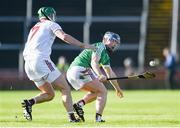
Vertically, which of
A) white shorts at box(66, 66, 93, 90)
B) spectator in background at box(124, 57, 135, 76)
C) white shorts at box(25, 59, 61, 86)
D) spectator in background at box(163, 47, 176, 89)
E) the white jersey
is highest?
the white jersey

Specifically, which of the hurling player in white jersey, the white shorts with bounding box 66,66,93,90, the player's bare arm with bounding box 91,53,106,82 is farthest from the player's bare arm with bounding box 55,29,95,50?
the white shorts with bounding box 66,66,93,90

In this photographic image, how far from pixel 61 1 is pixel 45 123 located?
30.6 meters

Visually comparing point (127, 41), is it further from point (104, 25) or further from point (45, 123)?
point (45, 123)

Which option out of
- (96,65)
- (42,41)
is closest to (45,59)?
(42,41)

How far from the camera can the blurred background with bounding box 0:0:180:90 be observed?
47438mm

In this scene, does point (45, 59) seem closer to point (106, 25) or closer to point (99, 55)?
point (99, 55)

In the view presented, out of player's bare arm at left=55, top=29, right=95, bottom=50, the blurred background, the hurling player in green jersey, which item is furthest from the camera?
the blurred background

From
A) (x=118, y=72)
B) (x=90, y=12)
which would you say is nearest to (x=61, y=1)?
(x=90, y=12)

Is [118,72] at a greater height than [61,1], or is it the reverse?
[61,1]

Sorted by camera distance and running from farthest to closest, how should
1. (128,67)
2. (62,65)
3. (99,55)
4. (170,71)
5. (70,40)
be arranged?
(128,67)
(62,65)
(170,71)
(99,55)
(70,40)

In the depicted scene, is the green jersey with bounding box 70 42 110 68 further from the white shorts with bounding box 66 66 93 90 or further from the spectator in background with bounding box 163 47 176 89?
the spectator in background with bounding box 163 47 176 89

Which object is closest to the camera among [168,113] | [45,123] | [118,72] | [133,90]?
[45,123]

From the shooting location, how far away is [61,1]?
157 feet

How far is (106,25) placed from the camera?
1886 inches
